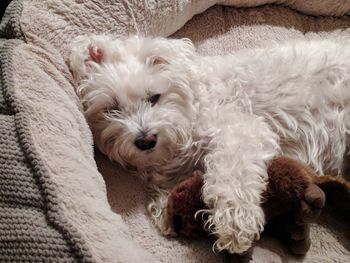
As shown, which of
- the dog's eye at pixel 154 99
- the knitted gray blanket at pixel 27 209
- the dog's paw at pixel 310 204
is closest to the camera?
the knitted gray blanket at pixel 27 209

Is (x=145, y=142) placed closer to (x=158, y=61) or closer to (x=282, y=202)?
(x=158, y=61)

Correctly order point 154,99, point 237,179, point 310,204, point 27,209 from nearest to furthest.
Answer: point 27,209 < point 310,204 < point 237,179 < point 154,99

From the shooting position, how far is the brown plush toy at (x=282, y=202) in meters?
1.19

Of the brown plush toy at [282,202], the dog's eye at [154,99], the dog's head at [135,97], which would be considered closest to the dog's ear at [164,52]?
the dog's head at [135,97]

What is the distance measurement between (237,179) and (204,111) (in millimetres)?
279

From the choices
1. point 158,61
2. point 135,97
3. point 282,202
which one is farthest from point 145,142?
point 282,202

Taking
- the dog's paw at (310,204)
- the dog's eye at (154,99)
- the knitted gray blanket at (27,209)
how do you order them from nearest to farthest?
the knitted gray blanket at (27,209), the dog's paw at (310,204), the dog's eye at (154,99)

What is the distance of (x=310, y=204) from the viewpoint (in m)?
1.15

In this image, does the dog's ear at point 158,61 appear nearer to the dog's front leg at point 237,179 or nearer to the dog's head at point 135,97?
the dog's head at point 135,97

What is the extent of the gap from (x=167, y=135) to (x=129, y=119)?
0.13 m

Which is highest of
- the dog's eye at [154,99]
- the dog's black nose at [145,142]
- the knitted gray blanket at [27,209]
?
the knitted gray blanket at [27,209]

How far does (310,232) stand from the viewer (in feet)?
4.44

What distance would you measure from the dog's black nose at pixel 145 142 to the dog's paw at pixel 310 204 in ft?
1.57

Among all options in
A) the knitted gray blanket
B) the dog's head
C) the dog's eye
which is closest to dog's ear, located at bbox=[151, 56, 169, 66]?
the dog's head
